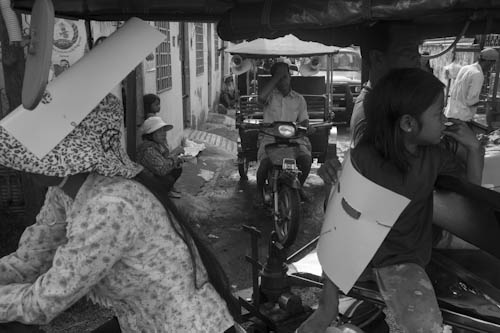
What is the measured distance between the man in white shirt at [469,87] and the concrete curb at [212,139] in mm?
4187

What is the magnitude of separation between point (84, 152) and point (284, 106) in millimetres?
5118

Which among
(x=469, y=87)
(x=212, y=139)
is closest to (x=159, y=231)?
(x=469, y=87)

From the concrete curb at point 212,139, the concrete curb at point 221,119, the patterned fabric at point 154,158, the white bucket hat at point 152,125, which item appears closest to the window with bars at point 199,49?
the concrete curb at point 221,119

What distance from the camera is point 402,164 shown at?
1.95 meters

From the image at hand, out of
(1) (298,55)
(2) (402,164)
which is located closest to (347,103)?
(1) (298,55)

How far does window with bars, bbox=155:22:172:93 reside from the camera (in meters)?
8.33

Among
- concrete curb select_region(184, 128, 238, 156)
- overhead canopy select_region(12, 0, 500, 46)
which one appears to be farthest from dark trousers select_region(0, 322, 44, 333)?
concrete curb select_region(184, 128, 238, 156)

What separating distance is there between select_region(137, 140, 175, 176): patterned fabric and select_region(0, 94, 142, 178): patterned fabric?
4.12 metres

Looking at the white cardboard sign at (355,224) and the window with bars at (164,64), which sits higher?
the window with bars at (164,64)

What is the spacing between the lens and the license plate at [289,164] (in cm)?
547

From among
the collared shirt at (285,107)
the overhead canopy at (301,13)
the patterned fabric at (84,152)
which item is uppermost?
the overhead canopy at (301,13)

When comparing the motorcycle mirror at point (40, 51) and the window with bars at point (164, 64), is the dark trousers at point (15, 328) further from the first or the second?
→ the window with bars at point (164, 64)

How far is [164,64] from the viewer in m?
8.83

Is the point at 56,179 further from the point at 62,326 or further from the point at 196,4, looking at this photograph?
the point at 62,326
